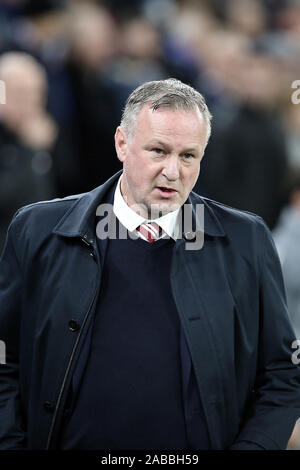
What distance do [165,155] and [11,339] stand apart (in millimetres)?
686

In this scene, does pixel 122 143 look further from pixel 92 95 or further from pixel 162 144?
pixel 92 95

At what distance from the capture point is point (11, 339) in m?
2.24

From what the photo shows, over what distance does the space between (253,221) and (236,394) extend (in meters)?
0.50

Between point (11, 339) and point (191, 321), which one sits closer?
point (191, 321)

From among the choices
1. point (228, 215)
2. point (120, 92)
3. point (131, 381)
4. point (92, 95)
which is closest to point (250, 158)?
point (120, 92)

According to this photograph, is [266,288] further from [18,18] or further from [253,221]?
[18,18]

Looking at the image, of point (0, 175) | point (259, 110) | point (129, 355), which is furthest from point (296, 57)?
point (129, 355)

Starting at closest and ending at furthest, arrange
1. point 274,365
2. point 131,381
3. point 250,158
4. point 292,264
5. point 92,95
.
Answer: point 131,381 < point 274,365 < point 292,264 < point 250,158 < point 92,95

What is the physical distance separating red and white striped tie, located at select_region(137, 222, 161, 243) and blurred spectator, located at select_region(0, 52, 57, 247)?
6.37ft

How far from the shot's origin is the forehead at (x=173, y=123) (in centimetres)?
211

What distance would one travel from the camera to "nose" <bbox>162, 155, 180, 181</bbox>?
6.88ft

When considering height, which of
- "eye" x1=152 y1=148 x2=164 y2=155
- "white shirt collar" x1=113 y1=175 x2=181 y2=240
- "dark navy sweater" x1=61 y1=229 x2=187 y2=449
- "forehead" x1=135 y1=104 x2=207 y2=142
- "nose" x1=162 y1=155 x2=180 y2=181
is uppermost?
"forehead" x1=135 y1=104 x2=207 y2=142

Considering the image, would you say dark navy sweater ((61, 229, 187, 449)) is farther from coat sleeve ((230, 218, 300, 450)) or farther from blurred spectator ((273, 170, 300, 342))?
blurred spectator ((273, 170, 300, 342))

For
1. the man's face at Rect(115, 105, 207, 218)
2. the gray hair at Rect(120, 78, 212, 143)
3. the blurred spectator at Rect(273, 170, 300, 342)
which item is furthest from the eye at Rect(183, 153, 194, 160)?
the blurred spectator at Rect(273, 170, 300, 342)
